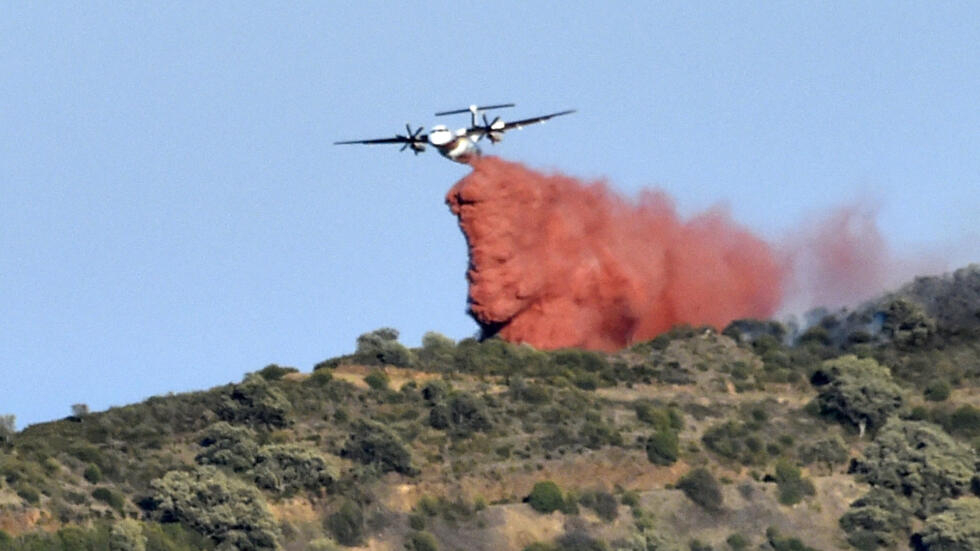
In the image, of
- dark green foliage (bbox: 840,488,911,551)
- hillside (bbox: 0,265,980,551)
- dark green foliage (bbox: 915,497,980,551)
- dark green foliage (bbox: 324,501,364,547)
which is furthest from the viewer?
dark green foliage (bbox: 840,488,911,551)

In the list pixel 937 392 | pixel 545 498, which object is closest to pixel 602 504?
pixel 545 498

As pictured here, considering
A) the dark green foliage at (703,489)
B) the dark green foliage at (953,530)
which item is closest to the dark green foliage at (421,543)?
the dark green foliage at (703,489)

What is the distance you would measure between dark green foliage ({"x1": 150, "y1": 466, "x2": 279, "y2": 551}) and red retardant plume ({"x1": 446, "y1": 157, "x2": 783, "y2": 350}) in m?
27.4

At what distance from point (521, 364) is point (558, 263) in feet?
21.2

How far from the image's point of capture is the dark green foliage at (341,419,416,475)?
12794cm

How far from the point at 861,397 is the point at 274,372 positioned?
111ft

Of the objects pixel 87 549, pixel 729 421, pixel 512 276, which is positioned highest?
pixel 512 276

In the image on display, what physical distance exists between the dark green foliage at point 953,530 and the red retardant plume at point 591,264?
30.7m

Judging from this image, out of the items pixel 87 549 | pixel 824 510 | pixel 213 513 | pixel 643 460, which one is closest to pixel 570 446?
pixel 643 460

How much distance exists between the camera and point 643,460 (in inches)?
5226

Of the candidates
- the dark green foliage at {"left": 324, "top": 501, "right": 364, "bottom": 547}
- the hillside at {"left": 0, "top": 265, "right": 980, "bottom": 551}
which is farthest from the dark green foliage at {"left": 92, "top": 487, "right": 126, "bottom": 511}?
the dark green foliage at {"left": 324, "top": 501, "right": 364, "bottom": 547}

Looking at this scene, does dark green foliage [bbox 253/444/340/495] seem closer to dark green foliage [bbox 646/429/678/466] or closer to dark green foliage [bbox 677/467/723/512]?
dark green foliage [bbox 646/429/678/466]

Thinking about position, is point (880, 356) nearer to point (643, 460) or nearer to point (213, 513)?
point (643, 460)

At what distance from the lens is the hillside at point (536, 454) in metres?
120
